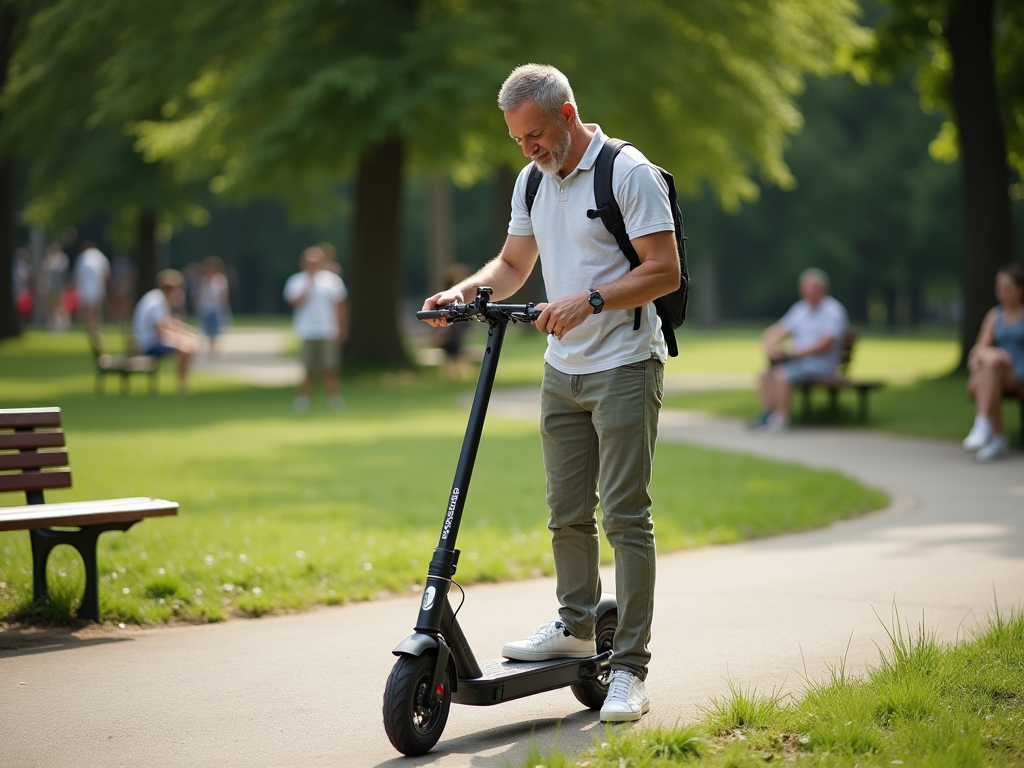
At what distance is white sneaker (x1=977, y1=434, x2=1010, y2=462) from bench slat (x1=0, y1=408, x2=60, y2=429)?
8.41m

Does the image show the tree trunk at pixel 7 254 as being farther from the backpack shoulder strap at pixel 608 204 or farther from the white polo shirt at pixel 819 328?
the backpack shoulder strap at pixel 608 204

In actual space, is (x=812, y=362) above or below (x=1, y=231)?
below

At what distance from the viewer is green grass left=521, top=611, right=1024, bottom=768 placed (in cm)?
388

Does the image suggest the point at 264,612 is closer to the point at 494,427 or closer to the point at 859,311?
the point at 494,427

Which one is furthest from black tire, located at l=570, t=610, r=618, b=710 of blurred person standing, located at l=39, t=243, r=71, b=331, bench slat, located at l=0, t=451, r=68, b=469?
blurred person standing, located at l=39, t=243, r=71, b=331

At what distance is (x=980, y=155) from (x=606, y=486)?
1586cm

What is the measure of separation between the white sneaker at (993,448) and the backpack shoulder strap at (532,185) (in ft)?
27.1

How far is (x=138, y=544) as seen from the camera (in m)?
7.62

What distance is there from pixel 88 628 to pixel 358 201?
17578mm

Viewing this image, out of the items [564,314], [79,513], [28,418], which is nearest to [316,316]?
[28,418]

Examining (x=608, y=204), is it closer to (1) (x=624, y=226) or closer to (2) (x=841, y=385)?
(1) (x=624, y=226)

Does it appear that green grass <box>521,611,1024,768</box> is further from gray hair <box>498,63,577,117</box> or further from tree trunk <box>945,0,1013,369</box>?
tree trunk <box>945,0,1013,369</box>

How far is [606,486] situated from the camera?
4555 millimetres

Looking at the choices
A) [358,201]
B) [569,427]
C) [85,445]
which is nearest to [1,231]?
[358,201]
